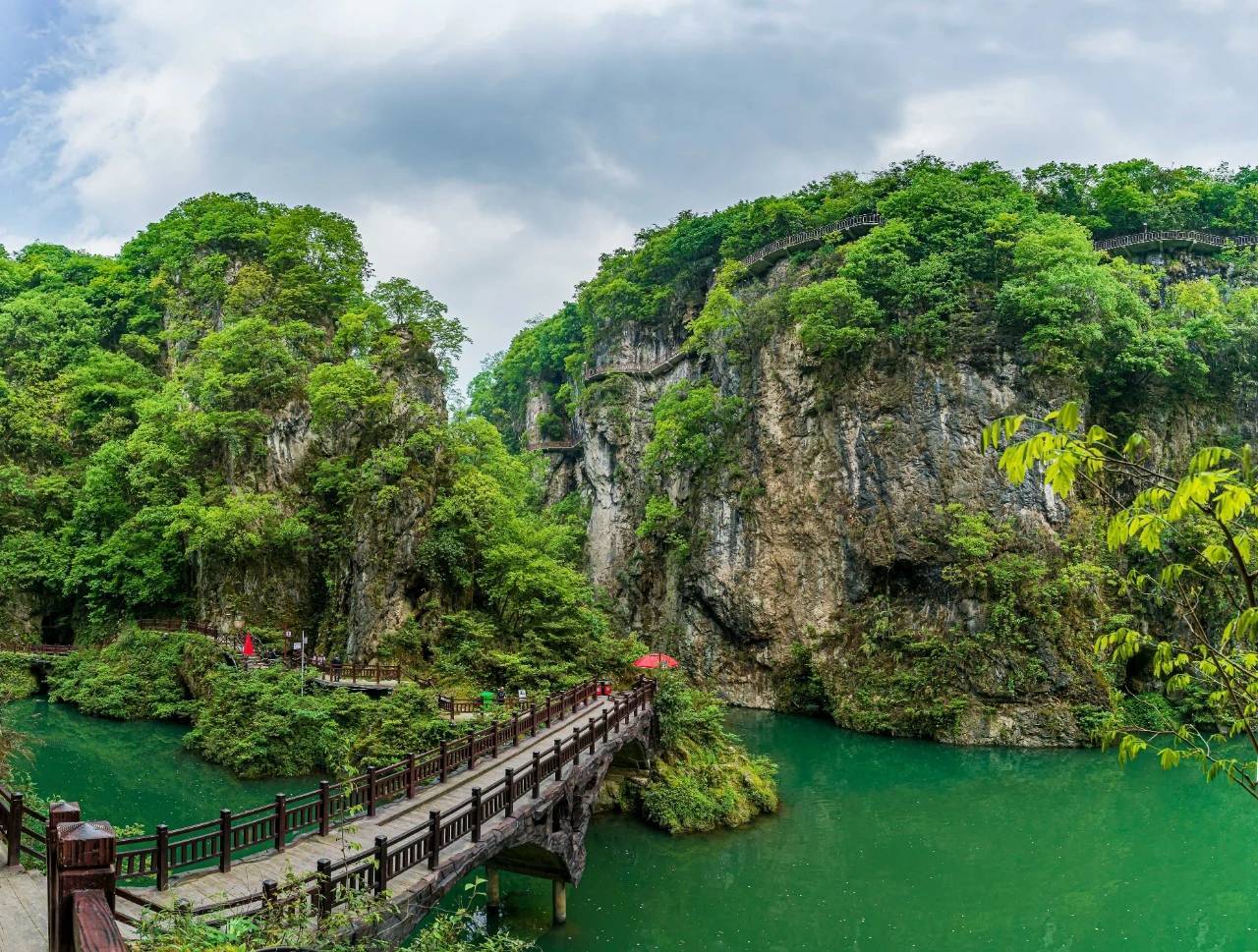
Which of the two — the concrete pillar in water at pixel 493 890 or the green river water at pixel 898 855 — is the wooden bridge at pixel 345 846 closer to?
the concrete pillar in water at pixel 493 890

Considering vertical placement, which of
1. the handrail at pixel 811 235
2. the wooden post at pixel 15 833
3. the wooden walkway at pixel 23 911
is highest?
the handrail at pixel 811 235

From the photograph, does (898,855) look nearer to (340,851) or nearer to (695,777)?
(695,777)

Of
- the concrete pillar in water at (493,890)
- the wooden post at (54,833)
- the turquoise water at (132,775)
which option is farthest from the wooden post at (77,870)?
the turquoise water at (132,775)

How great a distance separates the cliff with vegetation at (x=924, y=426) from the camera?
26.0 m

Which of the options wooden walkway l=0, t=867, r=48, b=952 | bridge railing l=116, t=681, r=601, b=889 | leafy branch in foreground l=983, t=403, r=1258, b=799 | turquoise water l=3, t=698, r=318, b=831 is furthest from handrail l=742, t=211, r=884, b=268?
wooden walkway l=0, t=867, r=48, b=952

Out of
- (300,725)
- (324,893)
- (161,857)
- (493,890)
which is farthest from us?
(300,725)

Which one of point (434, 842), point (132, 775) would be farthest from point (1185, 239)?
point (132, 775)

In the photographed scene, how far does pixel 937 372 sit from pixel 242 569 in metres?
25.1

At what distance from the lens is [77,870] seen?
174 inches

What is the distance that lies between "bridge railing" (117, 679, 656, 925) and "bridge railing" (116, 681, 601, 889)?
0.81 meters

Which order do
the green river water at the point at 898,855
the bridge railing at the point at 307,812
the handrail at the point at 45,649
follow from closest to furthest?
the bridge railing at the point at 307,812 < the green river water at the point at 898,855 < the handrail at the point at 45,649

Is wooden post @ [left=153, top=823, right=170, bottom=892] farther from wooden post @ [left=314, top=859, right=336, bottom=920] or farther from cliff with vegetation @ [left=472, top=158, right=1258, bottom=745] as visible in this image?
cliff with vegetation @ [left=472, top=158, right=1258, bottom=745]

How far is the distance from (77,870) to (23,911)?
318 cm

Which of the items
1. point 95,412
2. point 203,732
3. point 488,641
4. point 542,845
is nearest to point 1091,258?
point 488,641
